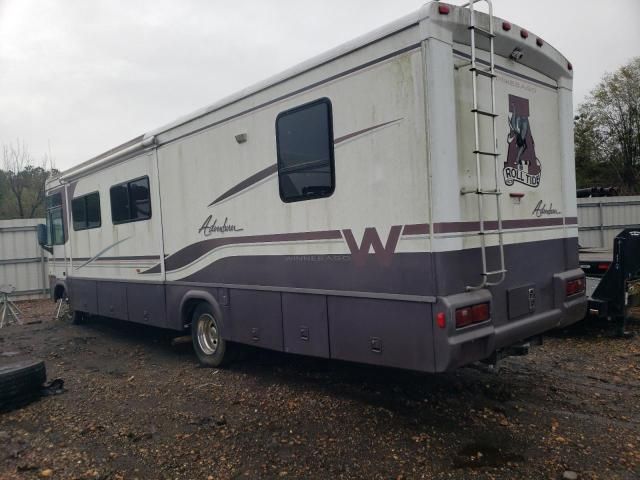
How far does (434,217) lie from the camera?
359 centimetres

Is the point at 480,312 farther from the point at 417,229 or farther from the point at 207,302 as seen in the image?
the point at 207,302

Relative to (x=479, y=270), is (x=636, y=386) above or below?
below

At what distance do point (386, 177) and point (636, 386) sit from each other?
3.27 m

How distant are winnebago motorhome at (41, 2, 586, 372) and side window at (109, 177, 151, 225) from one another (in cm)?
Result: 93

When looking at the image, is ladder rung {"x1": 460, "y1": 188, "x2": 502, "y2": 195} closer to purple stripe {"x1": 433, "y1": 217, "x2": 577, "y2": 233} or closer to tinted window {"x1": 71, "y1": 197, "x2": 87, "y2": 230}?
purple stripe {"x1": 433, "y1": 217, "x2": 577, "y2": 233}

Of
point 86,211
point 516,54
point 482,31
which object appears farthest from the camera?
point 86,211

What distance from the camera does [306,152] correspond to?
4.54 meters

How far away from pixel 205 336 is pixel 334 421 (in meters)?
2.37

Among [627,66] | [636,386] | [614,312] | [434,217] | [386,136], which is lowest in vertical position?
[636,386]

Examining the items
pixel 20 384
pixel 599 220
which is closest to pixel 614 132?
pixel 599 220

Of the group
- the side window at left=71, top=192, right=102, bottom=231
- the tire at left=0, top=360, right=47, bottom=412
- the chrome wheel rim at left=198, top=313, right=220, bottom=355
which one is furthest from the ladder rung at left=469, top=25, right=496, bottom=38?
the side window at left=71, top=192, right=102, bottom=231

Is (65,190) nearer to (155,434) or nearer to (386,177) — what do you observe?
(155,434)

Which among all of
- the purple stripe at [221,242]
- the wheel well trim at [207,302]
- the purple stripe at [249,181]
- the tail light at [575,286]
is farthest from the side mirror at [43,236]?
the tail light at [575,286]

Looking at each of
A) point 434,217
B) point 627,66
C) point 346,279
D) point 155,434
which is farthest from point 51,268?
point 627,66
